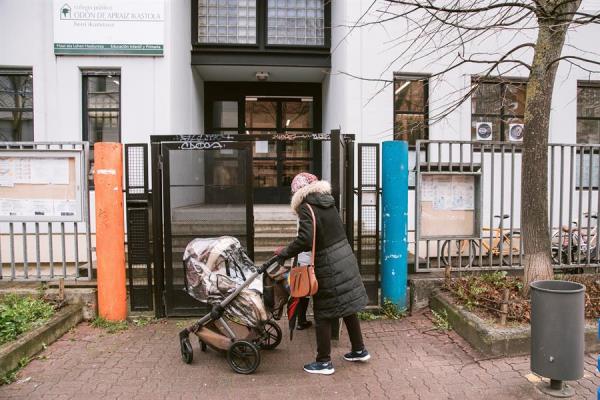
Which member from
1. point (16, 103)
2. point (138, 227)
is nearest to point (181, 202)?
point (138, 227)

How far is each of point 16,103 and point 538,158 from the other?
9346mm

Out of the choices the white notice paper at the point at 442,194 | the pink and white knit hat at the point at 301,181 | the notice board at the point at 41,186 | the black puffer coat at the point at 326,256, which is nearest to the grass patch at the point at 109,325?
the notice board at the point at 41,186

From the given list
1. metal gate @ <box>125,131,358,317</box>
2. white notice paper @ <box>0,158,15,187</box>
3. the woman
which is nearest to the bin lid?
the woman

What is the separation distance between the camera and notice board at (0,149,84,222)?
216 inches

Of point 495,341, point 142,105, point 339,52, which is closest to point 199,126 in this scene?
point 142,105

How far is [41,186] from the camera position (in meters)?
5.53

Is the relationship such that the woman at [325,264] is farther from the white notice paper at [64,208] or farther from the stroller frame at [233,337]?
the white notice paper at [64,208]

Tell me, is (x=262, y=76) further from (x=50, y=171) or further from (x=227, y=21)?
(x=50, y=171)

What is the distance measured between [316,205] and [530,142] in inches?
109

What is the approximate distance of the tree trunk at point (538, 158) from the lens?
4.95 m

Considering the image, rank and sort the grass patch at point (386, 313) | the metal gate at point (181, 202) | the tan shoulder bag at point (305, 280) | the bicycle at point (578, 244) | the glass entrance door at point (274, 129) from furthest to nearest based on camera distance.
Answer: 1. the glass entrance door at point (274, 129)
2. the bicycle at point (578, 244)
3. the grass patch at point (386, 313)
4. the metal gate at point (181, 202)
5. the tan shoulder bag at point (305, 280)

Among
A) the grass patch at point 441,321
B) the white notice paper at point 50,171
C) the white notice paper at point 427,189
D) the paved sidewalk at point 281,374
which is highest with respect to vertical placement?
the white notice paper at point 50,171

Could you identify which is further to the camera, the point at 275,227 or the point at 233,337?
the point at 275,227

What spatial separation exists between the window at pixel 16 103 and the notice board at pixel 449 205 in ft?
25.7
